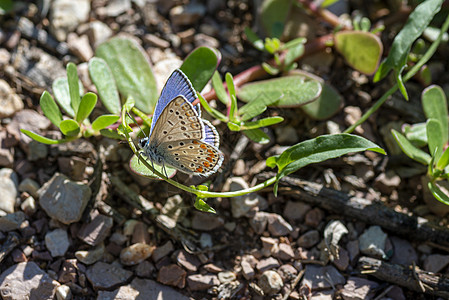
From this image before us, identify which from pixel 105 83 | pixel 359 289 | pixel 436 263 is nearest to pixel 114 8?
pixel 105 83

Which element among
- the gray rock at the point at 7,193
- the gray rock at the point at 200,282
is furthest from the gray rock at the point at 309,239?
the gray rock at the point at 7,193

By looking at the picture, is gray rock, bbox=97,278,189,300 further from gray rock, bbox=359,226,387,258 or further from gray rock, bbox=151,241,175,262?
gray rock, bbox=359,226,387,258

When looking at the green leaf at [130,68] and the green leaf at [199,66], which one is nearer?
the green leaf at [199,66]

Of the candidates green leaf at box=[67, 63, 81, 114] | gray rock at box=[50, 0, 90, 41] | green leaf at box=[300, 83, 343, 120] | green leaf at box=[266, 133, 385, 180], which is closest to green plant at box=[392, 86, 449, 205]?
green leaf at box=[266, 133, 385, 180]

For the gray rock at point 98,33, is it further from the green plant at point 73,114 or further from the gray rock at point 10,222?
the gray rock at point 10,222

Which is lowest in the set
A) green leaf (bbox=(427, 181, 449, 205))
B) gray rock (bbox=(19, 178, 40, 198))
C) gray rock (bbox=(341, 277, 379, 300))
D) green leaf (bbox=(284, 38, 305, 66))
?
gray rock (bbox=(341, 277, 379, 300))

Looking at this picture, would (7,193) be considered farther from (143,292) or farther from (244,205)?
(244,205)
